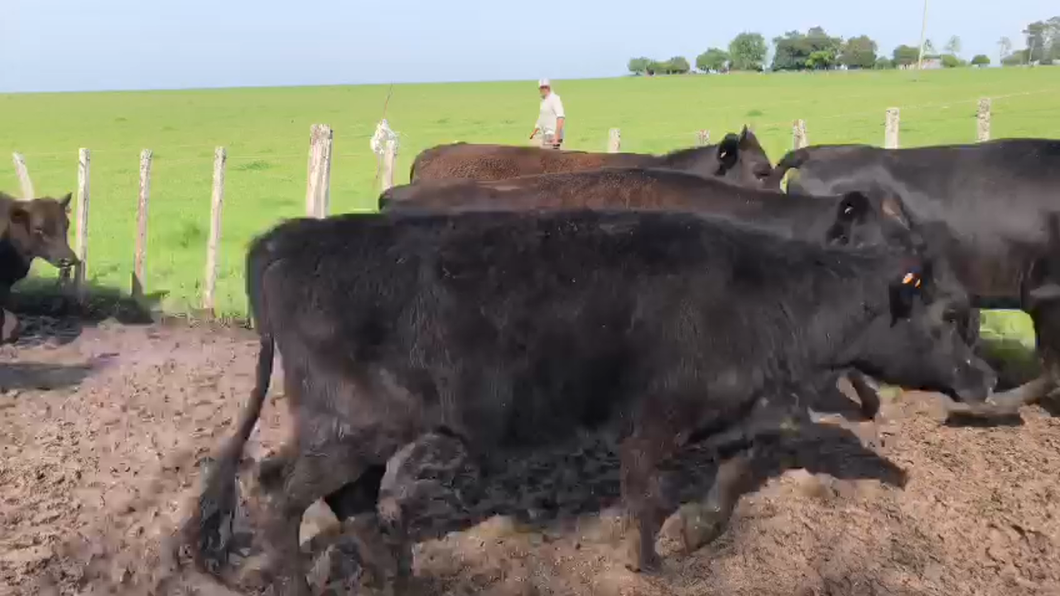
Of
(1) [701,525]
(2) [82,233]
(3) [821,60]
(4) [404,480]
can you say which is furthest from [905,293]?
(3) [821,60]

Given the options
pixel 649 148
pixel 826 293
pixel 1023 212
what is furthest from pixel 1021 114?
pixel 826 293

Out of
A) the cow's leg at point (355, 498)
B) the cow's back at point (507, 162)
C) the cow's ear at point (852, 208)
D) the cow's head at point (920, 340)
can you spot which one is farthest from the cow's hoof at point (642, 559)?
the cow's back at point (507, 162)

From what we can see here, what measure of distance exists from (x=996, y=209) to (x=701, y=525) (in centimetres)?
345

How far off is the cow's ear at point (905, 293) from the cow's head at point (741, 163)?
4.02m

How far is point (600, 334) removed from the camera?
414 cm

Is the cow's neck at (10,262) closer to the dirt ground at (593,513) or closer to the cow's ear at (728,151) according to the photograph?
the dirt ground at (593,513)

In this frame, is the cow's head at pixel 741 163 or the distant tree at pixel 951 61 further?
the distant tree at pixel 951 61

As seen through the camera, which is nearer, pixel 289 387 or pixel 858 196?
pixel 289 387

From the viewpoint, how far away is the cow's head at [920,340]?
15.1 ft

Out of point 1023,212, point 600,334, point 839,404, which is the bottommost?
point 839,404

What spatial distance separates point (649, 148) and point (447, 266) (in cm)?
2125

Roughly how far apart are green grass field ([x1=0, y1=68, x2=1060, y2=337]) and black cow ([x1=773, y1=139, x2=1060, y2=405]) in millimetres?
2003

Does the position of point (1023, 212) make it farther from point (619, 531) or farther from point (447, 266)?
point (447, 266)

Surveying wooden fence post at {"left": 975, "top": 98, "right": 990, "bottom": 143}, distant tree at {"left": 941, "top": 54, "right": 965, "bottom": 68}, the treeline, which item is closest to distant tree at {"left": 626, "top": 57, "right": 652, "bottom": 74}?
the treeline
